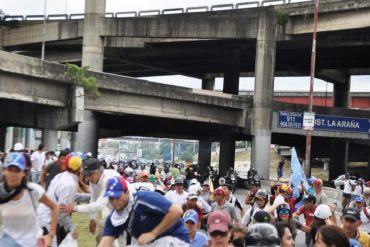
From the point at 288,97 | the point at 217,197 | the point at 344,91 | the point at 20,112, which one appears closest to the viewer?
the point at 217,197

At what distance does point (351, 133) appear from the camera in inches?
1805

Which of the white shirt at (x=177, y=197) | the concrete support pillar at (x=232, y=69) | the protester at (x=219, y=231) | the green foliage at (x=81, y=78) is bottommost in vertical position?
the white shirt at (x=177, y=197)

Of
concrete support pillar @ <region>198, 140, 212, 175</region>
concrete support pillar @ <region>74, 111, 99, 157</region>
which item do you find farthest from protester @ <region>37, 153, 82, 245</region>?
concrete support pillar @ <region>198, 140, 212, 175</region>

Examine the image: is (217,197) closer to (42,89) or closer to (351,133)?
(42,89)

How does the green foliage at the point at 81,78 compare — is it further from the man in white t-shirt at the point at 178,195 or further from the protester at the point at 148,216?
the protester at the point at 148,216

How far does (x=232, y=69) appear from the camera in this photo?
5069 centimetres

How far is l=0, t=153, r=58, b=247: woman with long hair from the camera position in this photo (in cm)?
577

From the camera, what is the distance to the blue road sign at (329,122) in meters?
42.3

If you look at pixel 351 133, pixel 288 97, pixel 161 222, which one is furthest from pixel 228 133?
pixel 161 222

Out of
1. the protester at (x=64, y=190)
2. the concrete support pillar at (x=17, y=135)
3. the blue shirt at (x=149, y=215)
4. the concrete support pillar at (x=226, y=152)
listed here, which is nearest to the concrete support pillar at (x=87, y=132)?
the concrete support pillar at (x=226, y=152)

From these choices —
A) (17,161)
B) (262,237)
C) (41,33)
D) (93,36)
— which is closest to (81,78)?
(93,36)

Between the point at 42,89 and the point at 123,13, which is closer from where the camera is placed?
the point at 42,89

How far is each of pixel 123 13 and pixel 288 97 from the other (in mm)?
38650

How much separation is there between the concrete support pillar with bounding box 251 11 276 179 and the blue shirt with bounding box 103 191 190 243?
36.0m
